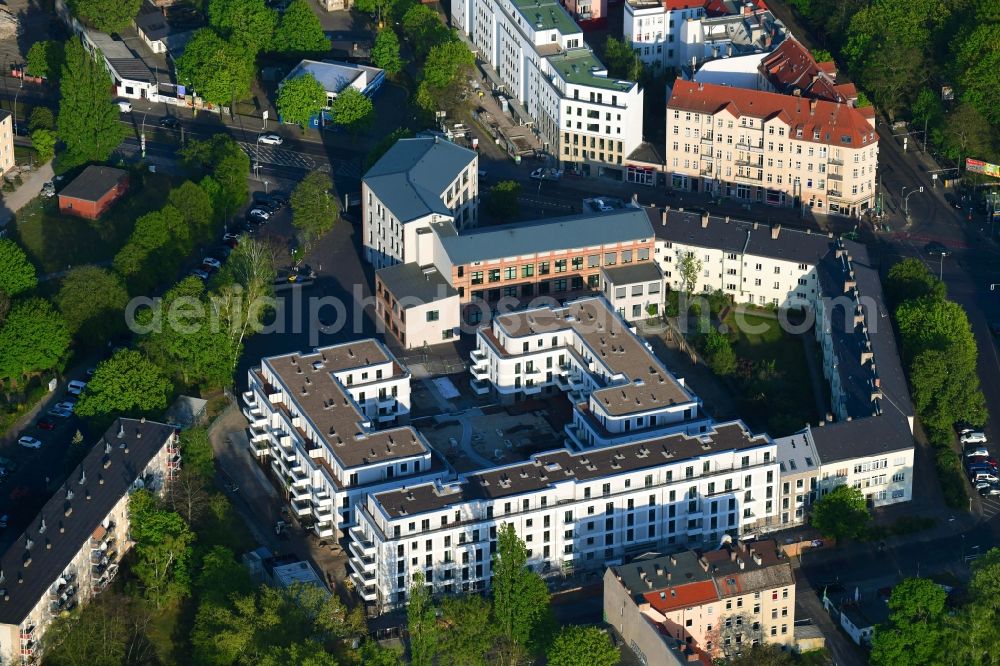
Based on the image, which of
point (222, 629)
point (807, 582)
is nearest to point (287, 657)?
point (222, 629)

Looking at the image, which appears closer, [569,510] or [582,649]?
[582,649]

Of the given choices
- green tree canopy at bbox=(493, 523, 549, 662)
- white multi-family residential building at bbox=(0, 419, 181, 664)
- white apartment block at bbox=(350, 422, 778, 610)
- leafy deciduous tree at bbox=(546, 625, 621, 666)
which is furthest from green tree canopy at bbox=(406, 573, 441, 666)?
white multi-family residential building at bbox=(0, 419, 181, 664)

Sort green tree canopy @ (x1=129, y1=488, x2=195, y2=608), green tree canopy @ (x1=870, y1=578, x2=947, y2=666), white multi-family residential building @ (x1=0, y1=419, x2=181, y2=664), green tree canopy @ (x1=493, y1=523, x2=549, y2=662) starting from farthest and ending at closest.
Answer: green tree canopy @ (x1=129, y1=488, x2=195, y2=608), green tree canopy @ (x1=493, y1=523, x2=549, y2=662), white multi-family residential building @ (x1=0, y1=419, x2=181, y2=664), green tree canopy @ (x1=870, y1=578, x2=947, y2=666)

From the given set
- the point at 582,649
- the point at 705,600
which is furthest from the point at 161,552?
the point at 705,600

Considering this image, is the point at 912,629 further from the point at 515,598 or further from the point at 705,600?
the point at 515,598

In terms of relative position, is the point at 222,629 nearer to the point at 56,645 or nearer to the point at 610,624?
the point at 56,645

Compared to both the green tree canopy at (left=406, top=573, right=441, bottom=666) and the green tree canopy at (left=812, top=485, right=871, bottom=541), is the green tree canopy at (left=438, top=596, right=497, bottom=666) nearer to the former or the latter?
the green tree canopy at (left=406, top=573, right=441, bottom=666)

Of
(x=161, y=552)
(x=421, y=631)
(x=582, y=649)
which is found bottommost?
(x=161, y=552)
